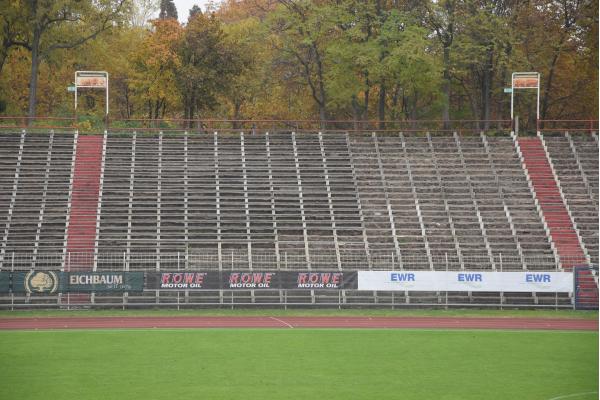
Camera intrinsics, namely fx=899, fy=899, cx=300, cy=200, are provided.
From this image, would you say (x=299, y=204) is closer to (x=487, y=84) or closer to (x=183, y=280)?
(x=183, y=280)

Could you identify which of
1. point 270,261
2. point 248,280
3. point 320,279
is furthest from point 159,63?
point 320,279

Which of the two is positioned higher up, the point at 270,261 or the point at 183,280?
the point at 270,261

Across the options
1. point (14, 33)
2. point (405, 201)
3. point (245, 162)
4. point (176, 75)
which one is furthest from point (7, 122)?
point (405, 201)

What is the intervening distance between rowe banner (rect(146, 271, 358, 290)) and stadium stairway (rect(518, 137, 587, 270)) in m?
10.0

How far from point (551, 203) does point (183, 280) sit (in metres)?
18.2

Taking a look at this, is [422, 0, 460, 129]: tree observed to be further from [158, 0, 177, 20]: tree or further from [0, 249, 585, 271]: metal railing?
[158, 0, 177, 20]: tree

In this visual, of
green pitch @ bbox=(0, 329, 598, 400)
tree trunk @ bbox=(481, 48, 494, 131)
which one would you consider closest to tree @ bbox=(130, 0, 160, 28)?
tree trunk @ bbox=(481, 48, 494, 131)

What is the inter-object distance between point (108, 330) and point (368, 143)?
2110cm

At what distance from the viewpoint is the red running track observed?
30734 mm

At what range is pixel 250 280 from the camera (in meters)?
34.3

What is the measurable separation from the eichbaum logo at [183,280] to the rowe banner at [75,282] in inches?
33.9

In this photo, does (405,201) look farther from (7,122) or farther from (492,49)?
(7,122)

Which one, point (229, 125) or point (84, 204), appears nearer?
point (84, 204)

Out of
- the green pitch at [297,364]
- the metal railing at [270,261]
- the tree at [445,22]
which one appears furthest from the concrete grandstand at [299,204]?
the green pitch at [297,364]
